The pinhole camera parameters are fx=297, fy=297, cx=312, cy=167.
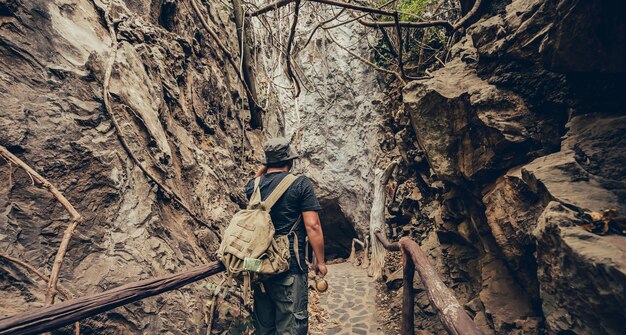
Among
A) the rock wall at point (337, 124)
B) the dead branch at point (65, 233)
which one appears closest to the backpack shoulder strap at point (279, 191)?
the dead branch at point (65, 233)

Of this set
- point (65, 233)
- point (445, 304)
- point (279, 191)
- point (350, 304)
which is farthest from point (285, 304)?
point (350, 304)

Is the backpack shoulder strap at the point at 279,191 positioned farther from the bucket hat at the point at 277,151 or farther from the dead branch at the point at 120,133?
the dead branch at the point at 120,133

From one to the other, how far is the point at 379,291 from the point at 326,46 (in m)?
9.25

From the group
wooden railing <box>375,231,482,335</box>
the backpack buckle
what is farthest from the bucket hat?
wooden railing <box>375,231,482,335</box>

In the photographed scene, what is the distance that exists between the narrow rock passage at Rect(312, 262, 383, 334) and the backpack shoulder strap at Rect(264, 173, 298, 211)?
3.06 metres

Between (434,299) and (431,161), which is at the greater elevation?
(431,161)

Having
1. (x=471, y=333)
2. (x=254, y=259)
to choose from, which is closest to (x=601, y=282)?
(x=471, y=333)

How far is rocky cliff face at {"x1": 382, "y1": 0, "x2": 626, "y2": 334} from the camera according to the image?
1.44m

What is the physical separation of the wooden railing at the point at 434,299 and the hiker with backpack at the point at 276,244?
0.73 m

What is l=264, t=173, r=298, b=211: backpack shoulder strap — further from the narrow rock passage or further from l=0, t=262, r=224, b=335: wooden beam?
the narrow rock passage

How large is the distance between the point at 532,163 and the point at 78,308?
2822mm

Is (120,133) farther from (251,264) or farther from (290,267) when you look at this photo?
(290,267)

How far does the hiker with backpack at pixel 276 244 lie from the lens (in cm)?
198

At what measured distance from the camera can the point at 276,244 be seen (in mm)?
2074
